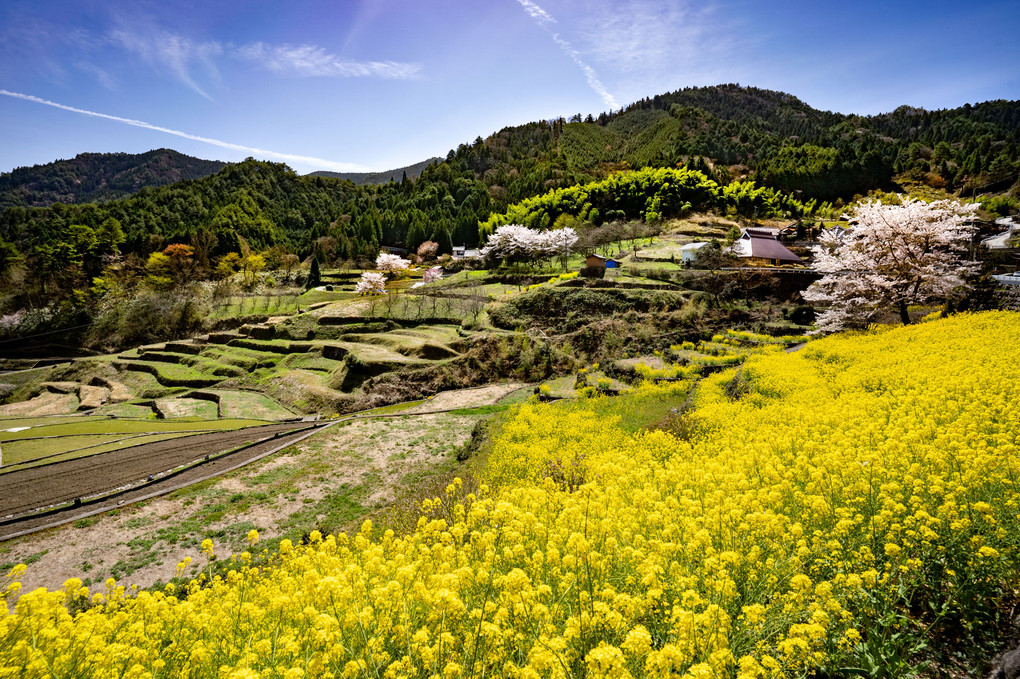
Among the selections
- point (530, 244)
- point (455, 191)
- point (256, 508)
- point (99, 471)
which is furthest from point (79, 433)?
point (455, 191)

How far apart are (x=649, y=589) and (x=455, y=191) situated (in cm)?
11813

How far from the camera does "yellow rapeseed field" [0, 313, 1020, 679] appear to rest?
3.04 m

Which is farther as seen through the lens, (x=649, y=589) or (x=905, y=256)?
(x=905, y=256)

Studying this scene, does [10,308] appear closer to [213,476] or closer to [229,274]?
[229,274]

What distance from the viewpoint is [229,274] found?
7138cm

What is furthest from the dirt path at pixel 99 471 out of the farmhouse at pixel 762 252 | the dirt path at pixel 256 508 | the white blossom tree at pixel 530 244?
the farmhouse at pixel 762 252

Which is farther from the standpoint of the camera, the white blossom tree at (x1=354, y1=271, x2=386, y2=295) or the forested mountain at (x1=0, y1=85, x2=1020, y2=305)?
the forested mountain at (x1=0, y1=85, x2=1020, y2=305)

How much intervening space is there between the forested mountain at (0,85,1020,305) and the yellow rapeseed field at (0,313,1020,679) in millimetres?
75551

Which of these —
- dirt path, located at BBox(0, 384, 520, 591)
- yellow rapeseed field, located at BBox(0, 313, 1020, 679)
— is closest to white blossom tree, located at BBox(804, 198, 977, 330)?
yellow rapeseed field, located at BBox(0, 313, 1020, 679)

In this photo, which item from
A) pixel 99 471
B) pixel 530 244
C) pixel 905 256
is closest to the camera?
pixel 99 471

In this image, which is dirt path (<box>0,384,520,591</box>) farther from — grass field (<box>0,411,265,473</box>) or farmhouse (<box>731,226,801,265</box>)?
farmhouse (<box>731,226,801,265</box>)

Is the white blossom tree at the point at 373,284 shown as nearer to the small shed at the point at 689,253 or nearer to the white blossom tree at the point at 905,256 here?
the small shed at the point at 689,253

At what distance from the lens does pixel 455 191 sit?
370ft

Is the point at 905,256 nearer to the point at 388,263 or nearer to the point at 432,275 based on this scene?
the point at 432,275
